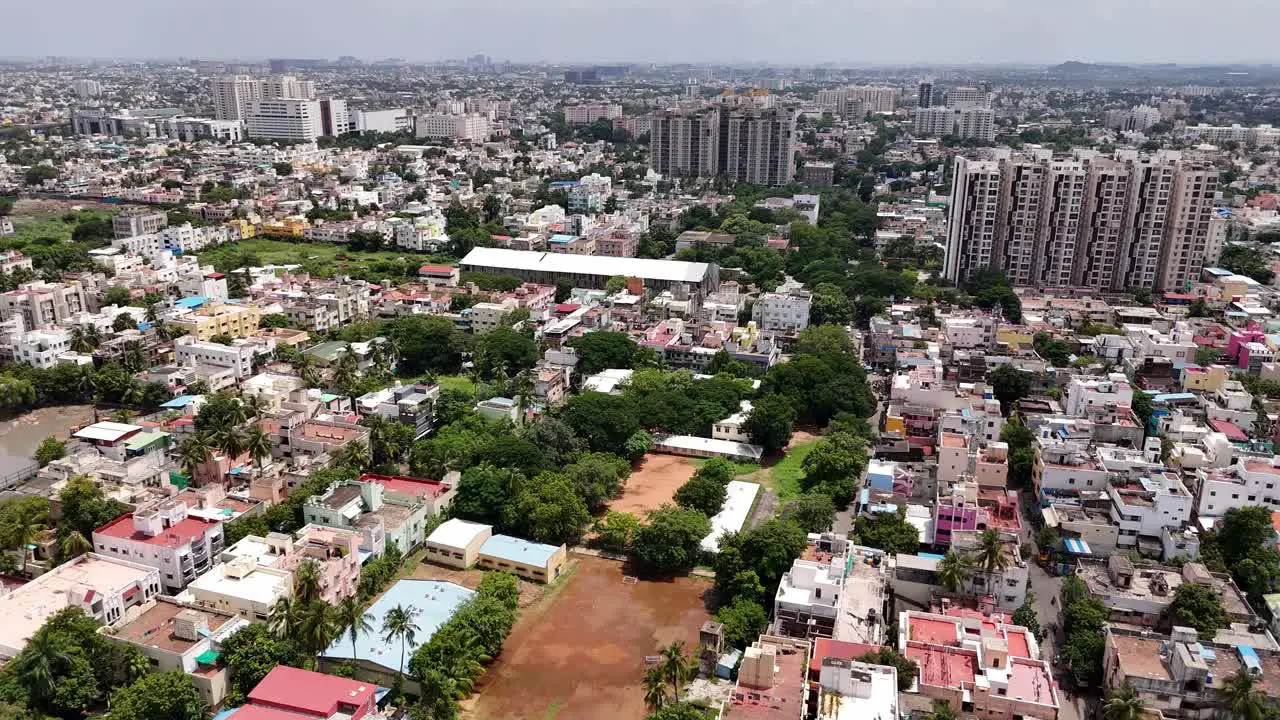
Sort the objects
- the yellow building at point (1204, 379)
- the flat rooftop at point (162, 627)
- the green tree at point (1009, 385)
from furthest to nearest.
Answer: the yellow building at point (1204, 379)
the green tree at point (1009, 385)
the flat rooftop at point (162, 627)

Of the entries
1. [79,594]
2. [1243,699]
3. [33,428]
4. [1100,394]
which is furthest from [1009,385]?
[33,428]

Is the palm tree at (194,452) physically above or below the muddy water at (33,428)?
above

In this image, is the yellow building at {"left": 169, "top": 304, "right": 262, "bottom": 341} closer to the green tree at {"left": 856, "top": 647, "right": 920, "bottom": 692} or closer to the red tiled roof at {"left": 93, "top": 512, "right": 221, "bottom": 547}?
the red tiled roof at {"left": 93, "top": 512, "right": 221, "bottom": 547}

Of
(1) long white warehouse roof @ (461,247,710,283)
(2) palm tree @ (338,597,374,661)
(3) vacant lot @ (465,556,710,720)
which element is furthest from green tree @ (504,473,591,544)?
(1) long white warehouse roof @ (461,247,710,283)

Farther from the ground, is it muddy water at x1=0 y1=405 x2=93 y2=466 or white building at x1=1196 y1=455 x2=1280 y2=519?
white building at x1=1196 y1=455 x2=1280 y2=519

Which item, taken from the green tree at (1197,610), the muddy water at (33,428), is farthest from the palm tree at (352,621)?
the green tree at (1197,610)

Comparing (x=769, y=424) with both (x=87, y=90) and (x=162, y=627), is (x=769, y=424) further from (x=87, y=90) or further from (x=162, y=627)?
(x=87, y=90)

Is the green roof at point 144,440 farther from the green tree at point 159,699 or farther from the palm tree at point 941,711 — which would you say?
the palm tree at point 941,711
